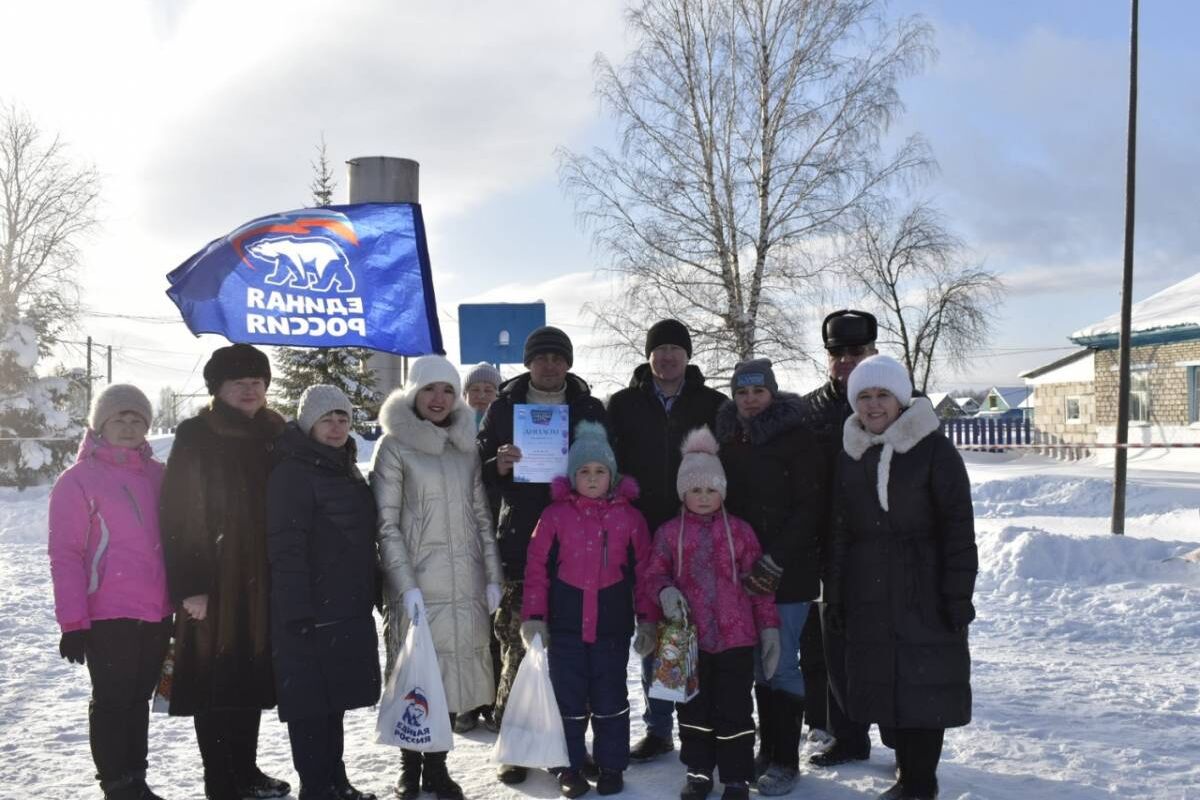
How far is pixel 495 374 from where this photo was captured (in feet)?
21.1

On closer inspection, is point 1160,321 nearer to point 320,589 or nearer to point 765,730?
point 765,730

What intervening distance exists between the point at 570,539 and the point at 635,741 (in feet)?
4.72

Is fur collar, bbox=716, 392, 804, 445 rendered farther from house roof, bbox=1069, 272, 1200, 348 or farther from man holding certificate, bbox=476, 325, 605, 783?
house roof, bbox=1069, 272, 1200, 348

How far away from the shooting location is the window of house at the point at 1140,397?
955 inches

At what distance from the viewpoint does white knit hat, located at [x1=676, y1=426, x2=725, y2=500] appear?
4141 millimetres

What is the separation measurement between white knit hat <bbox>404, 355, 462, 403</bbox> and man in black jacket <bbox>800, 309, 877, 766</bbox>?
173 cm

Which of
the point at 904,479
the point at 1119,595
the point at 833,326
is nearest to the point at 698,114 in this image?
the point at 1119,595

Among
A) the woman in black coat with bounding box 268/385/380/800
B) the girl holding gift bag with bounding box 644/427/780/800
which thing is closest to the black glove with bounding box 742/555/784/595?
the girl holding gift bag with bounding box 644/427/780/800

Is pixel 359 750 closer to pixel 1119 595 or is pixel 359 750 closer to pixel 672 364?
pixel 672 364

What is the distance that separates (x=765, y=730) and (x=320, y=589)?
7.32 ft

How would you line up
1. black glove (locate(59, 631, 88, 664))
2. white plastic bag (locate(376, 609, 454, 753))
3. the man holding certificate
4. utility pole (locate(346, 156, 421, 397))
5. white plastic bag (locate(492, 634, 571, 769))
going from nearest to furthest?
black glove (locate(59, 631, 88, 664)) → white plastic bag (locate(376, 609, 454, 753)) → white plastic bag (locate(492, 634, 571, 769)) → the man holding certificate → utility pole (locate(346, 156, 421, 397))

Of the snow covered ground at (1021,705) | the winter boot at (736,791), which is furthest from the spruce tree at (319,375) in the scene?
the winter boot at (736,791)

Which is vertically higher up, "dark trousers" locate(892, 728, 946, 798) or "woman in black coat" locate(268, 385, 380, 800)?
"woman in black coat" locate(268, 385, 380, 800)

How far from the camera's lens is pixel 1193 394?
2289cm
